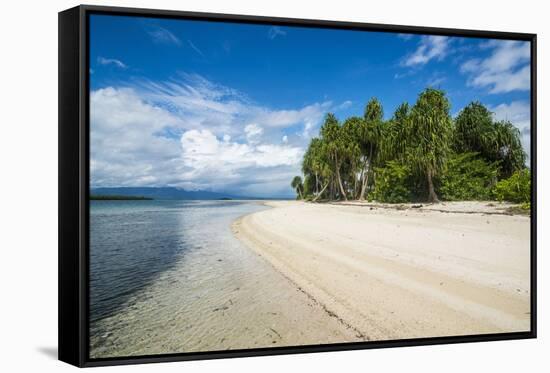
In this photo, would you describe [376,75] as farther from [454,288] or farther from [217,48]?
[454,288]

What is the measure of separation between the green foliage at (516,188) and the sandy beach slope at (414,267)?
0.17m

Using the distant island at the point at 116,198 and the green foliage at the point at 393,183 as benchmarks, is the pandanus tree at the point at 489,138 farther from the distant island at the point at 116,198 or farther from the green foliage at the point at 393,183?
the distant island at the point at 116,198

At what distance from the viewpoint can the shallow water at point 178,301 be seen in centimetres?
333

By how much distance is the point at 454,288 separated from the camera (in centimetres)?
389

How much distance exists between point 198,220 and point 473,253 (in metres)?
2.87

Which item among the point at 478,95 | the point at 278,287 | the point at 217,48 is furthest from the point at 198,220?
the point at 478,95

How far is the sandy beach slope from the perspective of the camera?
375 cm

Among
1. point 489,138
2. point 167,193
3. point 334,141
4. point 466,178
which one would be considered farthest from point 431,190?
point 167,193

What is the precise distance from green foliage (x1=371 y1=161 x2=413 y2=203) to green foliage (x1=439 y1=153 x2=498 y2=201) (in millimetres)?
342

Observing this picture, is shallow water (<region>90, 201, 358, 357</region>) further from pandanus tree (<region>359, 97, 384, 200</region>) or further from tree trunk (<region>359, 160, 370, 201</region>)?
pandanus tree (<region>359, 97, 384, 200</region>)

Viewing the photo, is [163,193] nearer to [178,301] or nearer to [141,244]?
[178,301]

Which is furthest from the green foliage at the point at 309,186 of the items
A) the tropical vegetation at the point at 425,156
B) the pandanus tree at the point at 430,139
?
the pandanus tree at the point at 430,139

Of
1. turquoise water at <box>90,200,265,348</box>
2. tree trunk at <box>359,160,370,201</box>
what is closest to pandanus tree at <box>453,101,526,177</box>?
tree trunk at <box>359,160,370,201</box>

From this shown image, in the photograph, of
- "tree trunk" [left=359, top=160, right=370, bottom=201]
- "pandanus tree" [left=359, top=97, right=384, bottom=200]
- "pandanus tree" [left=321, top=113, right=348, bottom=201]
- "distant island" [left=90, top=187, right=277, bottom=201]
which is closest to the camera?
"distant island" [left=90, top=187, right=277, bottom=201]
